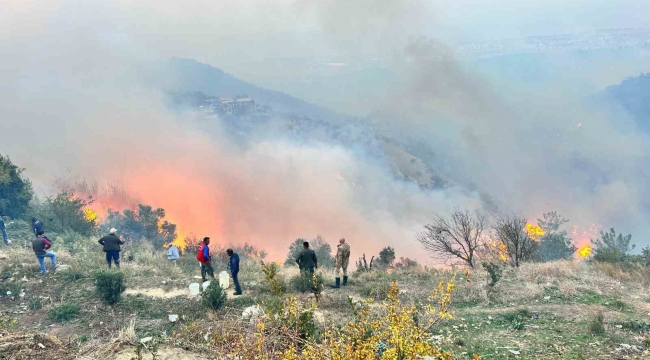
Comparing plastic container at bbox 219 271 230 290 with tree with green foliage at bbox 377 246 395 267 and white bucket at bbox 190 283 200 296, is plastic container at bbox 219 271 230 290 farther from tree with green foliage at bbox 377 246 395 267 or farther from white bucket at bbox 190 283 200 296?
tree with green foliage at bbox 377 246 395 267

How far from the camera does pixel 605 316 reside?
8.74m

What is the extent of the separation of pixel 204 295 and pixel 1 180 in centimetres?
1956

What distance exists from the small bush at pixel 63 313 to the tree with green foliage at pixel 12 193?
15.9m

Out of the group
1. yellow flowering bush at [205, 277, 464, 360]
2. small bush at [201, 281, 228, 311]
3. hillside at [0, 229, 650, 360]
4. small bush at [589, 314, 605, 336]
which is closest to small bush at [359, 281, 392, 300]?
hillside at [0, 229, 650, 360]

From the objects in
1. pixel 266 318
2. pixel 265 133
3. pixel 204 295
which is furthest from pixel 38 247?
pixel 265 133

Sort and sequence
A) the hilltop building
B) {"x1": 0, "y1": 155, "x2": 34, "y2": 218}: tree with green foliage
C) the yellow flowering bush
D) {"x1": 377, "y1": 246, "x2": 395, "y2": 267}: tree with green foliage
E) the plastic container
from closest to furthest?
1. the yellow flowering bush
2. the plastic container
3. {"x1": 377, "y1": 246, "x2": 395, "y2": 267}: tree with green foliage
4. {"x1": 0, "y1": 155, "x2": 34, "y2": 218}: tree with green foliage
5. the hilltop building

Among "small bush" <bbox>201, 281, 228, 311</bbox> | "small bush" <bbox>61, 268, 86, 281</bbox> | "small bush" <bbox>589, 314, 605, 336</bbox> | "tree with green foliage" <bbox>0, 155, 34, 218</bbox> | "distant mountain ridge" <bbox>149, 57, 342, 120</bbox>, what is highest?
"distant mountain ridge" <bbox>149, 57, 342, 120</bbox>

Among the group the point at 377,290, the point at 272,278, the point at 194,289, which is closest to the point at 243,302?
the point at 194,289

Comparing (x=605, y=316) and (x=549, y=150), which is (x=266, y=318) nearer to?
(x=605, y=316)

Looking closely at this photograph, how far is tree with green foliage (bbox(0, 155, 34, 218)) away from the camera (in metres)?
21.5

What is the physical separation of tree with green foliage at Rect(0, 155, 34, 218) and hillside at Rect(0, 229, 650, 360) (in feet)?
29.0

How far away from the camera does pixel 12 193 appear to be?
2217cm

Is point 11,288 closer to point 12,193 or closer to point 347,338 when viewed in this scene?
point 347,338

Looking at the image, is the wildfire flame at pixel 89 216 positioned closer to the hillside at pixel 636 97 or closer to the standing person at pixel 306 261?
the standing person at pixel 306 261
